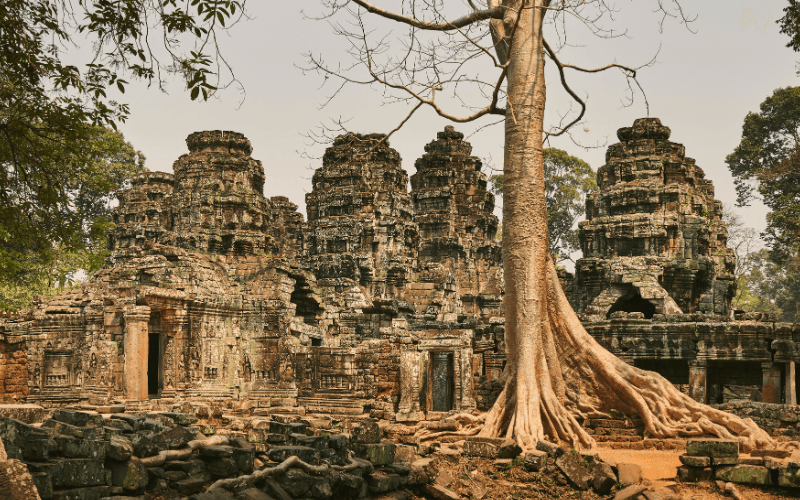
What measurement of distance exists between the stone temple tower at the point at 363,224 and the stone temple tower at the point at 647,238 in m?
7.95

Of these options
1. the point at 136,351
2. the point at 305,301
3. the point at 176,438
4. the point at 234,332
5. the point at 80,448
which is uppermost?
the point at 305,301

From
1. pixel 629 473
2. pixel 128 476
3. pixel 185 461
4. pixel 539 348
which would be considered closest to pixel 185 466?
pixel 185 461

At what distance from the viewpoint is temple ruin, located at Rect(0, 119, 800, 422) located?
16125 mm

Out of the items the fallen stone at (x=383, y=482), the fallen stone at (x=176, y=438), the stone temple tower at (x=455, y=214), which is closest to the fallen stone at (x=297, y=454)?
the fallen stone at (x=383, y=482)

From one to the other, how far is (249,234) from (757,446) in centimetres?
1657

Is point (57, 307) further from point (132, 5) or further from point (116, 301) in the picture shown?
point (132, 5)

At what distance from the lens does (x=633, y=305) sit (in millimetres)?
25062

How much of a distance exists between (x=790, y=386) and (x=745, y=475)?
33.0 ft

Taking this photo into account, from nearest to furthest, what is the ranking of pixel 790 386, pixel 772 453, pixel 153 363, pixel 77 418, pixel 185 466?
pixel 185 466 → pixel 77 418 → pixel 772 453 → pixel 790 386 → pixel 153 363

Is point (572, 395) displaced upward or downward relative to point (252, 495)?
upward

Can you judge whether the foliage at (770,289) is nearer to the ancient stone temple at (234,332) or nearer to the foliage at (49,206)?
the ancient stone temple at (234,332)

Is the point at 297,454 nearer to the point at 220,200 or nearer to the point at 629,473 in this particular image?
the point at 629,473

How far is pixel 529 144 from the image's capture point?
10328 millimetres

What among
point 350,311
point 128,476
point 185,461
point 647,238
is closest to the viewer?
point 128,476
